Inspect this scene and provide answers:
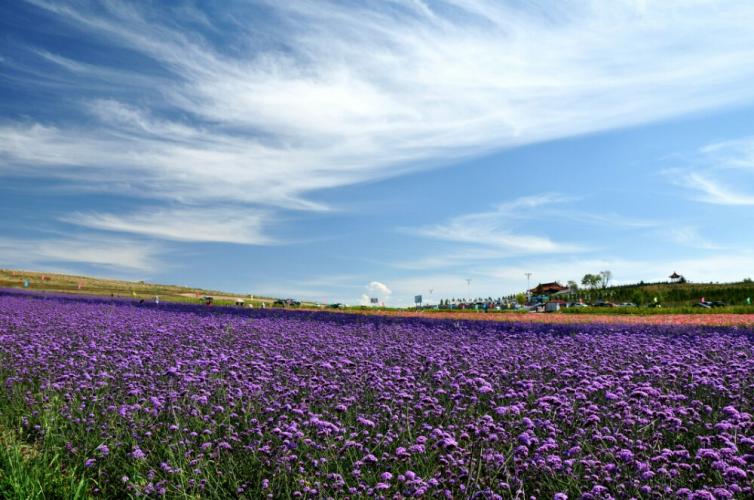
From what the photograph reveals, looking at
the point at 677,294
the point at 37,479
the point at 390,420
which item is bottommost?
the point at 37,479

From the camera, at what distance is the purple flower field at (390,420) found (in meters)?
4.36

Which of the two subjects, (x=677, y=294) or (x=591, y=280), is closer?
(x=677, y=294)

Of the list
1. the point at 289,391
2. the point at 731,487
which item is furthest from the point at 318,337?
the point at 731,487

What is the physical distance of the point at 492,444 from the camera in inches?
199

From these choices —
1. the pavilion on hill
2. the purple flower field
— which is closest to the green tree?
the pavilion on hill

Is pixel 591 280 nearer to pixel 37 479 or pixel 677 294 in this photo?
pixel 677 294

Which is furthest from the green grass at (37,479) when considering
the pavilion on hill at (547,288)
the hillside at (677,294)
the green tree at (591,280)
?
the green tree at (591,280)

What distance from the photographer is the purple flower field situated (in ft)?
14.3

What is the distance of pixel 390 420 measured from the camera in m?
5.67

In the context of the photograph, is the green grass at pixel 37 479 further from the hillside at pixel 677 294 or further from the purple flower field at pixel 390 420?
the hillside at pixel 677 294

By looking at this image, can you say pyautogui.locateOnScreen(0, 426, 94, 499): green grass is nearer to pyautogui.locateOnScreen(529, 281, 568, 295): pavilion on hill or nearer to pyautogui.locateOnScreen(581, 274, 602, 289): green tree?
pyautogui.locateOnScreen(529, 281, 568, 295): pavilion on hill

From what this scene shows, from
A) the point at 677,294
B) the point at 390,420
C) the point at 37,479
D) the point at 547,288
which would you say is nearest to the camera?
the point at 37,479

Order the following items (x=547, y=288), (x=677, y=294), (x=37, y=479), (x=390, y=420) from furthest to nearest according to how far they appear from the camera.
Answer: (x=547, y=288)
(x=677, y=294)
(x=390, y=420)
(x=37, y=479)

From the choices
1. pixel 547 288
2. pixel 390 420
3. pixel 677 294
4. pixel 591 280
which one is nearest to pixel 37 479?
pixel 390 420
